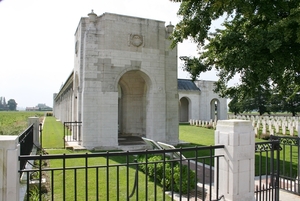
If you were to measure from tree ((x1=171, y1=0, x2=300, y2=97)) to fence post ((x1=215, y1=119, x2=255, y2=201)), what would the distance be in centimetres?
408

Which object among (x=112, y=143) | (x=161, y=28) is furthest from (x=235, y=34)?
(x=112, y=143)

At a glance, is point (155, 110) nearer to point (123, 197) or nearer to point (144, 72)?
point (144, 72)

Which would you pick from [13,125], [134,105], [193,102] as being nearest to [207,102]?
[193,102]

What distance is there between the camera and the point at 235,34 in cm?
880

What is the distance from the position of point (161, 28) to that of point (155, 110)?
4223mm

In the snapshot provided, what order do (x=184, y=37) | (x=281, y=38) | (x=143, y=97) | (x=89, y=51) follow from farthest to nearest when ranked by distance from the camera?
(x=143, y=97), (x=89, y=51), (x=184, y=37), (x=281, y=38)

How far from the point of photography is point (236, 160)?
4090 millimetres

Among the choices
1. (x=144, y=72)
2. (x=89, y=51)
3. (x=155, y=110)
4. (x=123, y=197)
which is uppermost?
(x=89, y=51)

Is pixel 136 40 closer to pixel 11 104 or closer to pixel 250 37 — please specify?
pixel 250 37

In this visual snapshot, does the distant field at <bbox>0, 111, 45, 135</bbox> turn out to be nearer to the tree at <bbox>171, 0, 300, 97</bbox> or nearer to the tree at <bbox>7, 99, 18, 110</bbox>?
the tree at <bbox>171, 0, 300, 97</bbox>

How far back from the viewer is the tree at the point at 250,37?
7514mm

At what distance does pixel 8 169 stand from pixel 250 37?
810cm

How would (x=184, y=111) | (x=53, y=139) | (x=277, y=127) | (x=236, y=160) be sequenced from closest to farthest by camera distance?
(x=236, y=160)
(x=53, y=139)
(x=277, y=127)
(x=184, y=111)

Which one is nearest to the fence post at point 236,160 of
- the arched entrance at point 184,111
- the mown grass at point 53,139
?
the mown grass at point 53,139
